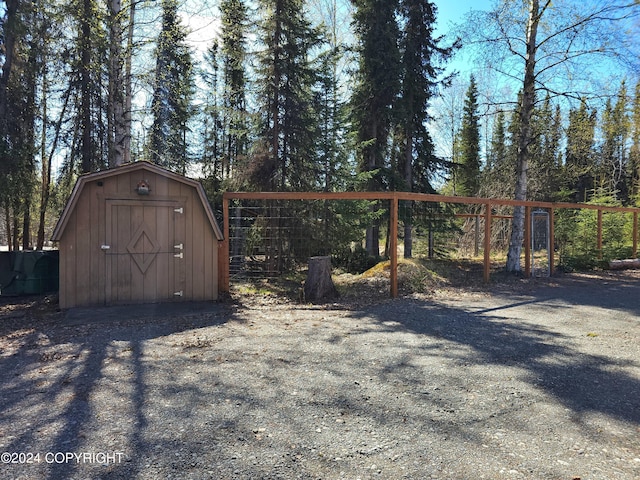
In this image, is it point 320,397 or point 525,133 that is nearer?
point 320,397

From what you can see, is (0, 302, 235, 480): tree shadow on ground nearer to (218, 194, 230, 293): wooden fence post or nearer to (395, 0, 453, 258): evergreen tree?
(218, 194, 230, 293): wooden fence post

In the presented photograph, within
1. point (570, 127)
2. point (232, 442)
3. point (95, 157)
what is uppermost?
point (570, 127)

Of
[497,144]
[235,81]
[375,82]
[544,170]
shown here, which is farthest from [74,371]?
[497,144]

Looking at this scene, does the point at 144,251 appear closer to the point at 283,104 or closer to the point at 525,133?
the point at 283,104

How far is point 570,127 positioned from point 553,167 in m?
11.1

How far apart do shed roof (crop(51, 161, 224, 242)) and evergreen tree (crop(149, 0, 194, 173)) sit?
5.11m

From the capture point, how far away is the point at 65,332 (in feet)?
18.1

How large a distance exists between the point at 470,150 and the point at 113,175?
29.4 m

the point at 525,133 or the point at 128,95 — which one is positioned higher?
the point at 128,95

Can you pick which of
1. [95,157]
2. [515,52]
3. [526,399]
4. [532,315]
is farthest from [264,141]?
[526,399]

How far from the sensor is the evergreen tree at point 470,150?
29.1 meters

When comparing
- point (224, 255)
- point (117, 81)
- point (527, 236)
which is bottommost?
point (224, 255)

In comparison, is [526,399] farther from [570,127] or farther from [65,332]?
[570,127]

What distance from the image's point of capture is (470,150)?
3125 centimetres
